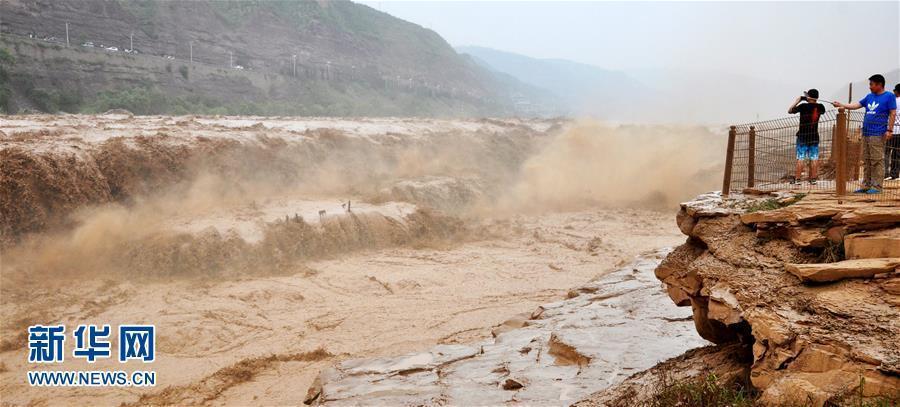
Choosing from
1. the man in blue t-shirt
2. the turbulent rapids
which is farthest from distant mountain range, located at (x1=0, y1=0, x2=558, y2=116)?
the man in blue t-shirt

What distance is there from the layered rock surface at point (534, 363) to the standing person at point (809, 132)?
2057 mm

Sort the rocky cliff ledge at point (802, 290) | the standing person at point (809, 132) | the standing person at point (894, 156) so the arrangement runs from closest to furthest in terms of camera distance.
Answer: the rocky cliff ledge at point (802, 290) → the standing person at point (894, 156) → the standing person at point (809, 132)

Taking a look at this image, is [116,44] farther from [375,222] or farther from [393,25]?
[393,25]

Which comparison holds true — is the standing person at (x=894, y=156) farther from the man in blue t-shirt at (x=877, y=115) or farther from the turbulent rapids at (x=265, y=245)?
the turbulent rapids at (x=265, y=245)

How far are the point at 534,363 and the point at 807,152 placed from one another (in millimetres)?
3688

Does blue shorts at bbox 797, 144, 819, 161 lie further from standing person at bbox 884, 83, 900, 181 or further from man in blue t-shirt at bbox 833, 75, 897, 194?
standing person at bbox 884, 83, 900, 181

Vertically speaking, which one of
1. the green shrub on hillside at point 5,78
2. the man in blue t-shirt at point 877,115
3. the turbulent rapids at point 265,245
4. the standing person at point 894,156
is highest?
the green shrub on hillside at point 5,78

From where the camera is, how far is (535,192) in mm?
21016

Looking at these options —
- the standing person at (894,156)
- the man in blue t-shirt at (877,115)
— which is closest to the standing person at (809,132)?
the man in blue t-shirt at (877,115)

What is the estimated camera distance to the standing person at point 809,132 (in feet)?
20.9

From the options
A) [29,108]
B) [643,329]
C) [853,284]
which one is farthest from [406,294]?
[29,108]

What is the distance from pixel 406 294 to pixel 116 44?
33.9m

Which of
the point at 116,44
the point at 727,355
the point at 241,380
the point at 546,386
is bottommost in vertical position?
the point at 241,380

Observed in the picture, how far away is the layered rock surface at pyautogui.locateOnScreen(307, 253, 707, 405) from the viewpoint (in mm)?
5434
